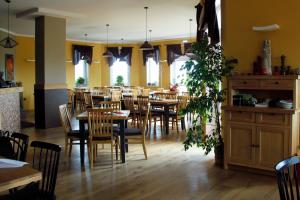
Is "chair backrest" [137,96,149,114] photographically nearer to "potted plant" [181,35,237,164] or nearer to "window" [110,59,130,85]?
"potted plant" [181,35,237,164]

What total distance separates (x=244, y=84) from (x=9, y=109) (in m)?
4.63

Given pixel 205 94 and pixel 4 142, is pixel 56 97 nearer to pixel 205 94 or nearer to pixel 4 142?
pixel 205 94

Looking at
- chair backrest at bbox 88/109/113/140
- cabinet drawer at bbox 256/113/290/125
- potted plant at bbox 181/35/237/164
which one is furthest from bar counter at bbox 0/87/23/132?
cabinet drawer at bbox 256/113/290/125

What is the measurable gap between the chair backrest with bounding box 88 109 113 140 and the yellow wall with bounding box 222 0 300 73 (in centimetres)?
214

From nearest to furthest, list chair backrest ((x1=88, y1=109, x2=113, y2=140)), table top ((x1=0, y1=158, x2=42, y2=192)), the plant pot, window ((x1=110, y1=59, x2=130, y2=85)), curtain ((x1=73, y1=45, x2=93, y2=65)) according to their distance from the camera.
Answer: table top ((x1=0, y1=158, x2=42, y2=192)), chair backrest ((x1=88, y1=109, x2=113, y2=140)), the plant pot, curtain ((x1=73, y1=45, x2=93, y2=65)), window ((x1=110, y1=59, x2=130, y2=85))

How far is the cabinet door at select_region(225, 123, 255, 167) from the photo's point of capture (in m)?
4.58

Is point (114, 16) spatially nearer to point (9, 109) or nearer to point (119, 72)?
point (9, 109)

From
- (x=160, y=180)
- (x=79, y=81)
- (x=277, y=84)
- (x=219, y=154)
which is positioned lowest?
(x=160, y=180)

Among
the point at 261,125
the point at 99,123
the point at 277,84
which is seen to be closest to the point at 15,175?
the point at 99,123

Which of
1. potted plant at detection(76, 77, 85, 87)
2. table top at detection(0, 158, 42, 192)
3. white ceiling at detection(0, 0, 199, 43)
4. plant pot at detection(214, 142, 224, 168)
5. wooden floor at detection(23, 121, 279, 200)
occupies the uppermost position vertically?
white ceiling at detection(0, 0, 199, 43)

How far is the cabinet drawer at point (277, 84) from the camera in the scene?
427cm

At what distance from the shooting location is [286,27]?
455 centimetres

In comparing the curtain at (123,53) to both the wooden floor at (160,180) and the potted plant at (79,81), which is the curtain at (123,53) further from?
the wooden floor at (160,180)

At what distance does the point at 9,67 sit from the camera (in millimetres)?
12031
